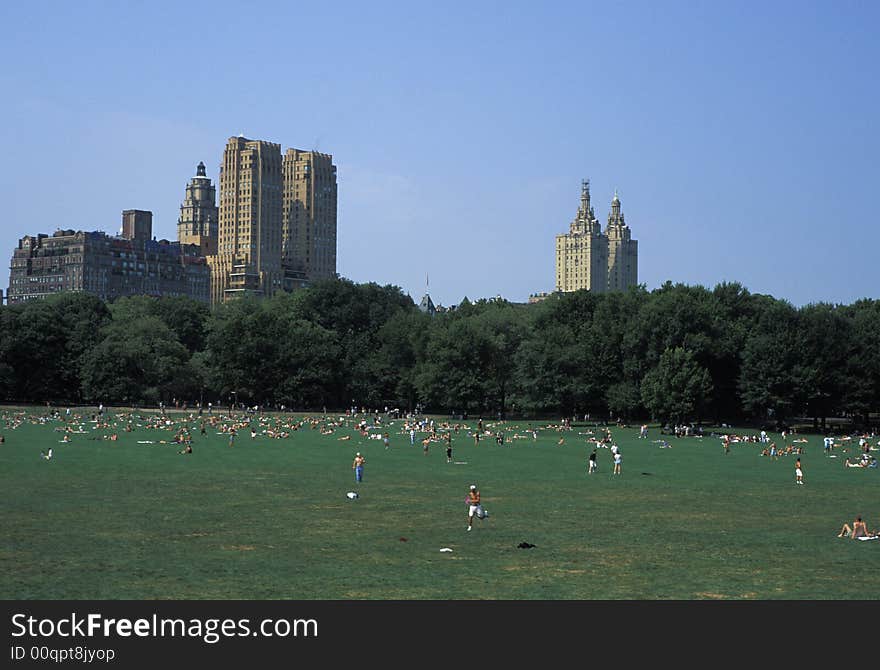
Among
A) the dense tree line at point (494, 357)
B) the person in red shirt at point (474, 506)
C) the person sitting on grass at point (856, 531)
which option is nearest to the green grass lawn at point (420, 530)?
the person in red shirt at point (474, 506)

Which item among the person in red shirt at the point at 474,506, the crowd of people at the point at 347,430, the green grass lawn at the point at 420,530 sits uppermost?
the crowd of people at the point at 347,430

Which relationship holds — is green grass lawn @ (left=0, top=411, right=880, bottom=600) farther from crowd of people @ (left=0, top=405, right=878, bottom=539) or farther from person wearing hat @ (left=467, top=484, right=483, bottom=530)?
crowd of people @ (left=0, top=405, right=878, bottom=539)

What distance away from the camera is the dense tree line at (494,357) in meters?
96.7

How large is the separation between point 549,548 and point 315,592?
807 cm

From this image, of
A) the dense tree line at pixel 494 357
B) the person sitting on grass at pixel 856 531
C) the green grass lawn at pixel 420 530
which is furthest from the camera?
the dense tree line at pixel 494 357

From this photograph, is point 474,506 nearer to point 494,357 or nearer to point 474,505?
point 474,505

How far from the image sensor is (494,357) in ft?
380

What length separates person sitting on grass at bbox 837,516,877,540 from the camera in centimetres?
3150

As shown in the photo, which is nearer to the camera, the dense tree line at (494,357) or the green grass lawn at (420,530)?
the green grass lawn at (420,530)

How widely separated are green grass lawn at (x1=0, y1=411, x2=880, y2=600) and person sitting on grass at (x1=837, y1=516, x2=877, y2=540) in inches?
21.3

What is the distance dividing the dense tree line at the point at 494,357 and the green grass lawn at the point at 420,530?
1599 inches

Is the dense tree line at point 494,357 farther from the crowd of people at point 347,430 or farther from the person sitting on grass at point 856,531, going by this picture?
the person sitting on grass at point 856,531

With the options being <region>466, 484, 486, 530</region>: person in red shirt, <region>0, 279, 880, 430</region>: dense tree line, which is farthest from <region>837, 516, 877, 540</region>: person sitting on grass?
<region>0, 279, 880, 430</region>: dense tree line
